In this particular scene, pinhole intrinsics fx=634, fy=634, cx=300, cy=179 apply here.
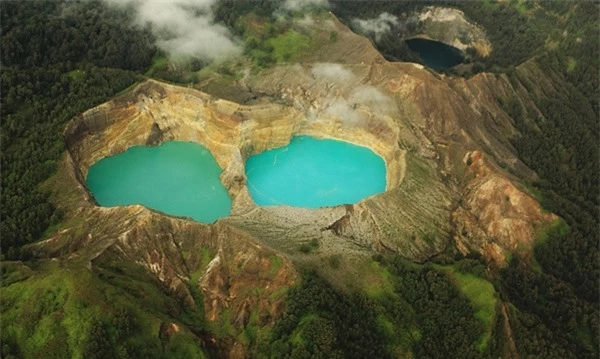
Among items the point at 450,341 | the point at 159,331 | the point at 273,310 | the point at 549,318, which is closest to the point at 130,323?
the point at 159,331

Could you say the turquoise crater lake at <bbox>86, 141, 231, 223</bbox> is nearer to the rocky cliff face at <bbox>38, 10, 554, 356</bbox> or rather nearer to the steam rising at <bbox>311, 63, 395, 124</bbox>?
the rocky cliff face at <bbox>38, 10, 554, 356</bbox>

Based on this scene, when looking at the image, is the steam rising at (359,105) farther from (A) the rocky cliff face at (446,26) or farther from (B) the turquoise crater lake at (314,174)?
(A) the rocky cliff face at (446,26)

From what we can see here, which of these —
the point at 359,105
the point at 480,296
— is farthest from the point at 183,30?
the point at 480,296

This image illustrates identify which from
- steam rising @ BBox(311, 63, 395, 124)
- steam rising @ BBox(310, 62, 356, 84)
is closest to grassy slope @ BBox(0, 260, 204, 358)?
steam rising @ BBox(311, 63, 395, 124)

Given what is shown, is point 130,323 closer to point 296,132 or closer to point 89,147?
point 89,147

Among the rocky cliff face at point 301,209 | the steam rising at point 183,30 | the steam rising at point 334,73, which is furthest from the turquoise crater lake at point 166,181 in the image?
the steam rising at point 334,73

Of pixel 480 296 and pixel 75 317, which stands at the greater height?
pixel 480 296

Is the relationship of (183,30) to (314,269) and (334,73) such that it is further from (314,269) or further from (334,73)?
(314,269)

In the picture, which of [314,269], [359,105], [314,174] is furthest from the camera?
[359,105]
